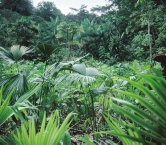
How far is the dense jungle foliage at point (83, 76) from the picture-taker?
A: 0.79m

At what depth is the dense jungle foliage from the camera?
79 cm

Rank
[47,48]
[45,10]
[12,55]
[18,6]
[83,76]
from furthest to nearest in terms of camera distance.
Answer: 1. [45,10]
2. [18,6]
3. [12,55]
4. [47,48]
5. [83,76]

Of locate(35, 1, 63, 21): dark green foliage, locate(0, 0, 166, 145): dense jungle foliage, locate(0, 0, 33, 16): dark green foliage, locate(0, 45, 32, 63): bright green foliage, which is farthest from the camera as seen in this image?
locate(35, 1, 63, 21): dark green foliage

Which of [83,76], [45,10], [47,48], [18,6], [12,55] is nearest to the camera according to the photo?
[83,76]

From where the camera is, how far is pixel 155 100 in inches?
27.3

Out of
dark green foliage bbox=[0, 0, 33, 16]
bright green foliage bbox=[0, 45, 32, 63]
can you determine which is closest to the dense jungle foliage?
bright green foliage bbox=[0, 45, 32, 63]

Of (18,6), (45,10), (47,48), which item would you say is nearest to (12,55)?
(47,48)

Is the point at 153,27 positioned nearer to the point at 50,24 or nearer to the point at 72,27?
the point at 72,27

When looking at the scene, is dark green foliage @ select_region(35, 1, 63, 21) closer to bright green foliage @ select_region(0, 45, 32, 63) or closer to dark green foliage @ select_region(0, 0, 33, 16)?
dark green foliage @ select_region(0, 0, 33, 16)

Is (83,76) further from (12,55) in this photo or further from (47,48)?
(12,55)

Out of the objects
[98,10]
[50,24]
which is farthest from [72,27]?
[98,10]

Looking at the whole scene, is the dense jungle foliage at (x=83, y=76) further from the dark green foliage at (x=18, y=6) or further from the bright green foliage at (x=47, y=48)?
the dark green foliage at (x=18, y=6)

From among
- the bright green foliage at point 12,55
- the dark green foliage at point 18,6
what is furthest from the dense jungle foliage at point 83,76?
the dark green foliage at point 18,6

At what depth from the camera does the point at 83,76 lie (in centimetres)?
156
